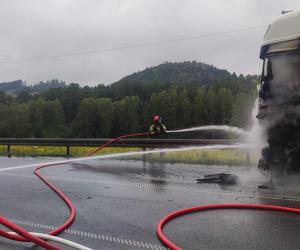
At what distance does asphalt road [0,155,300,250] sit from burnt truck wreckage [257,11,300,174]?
24.9 inches

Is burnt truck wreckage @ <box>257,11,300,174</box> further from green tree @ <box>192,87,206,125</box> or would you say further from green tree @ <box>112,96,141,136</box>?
green tree @ <box>192,87,206,125</box>

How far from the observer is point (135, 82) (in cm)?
11306

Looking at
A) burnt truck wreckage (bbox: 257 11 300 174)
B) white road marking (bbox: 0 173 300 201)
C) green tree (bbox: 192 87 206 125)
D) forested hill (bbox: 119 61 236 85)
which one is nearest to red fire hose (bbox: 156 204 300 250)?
white road marking (bbox: 0 173 300 201)

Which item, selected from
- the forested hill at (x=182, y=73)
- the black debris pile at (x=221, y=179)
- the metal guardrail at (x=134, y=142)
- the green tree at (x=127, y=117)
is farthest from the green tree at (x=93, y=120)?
the black debris pile at (x=221, y=179)

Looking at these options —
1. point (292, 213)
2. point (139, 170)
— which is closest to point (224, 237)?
point (292, 213)

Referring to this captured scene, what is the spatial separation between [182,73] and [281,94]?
163 meters

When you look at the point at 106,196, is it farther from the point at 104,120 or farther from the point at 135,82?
the point at 135,82

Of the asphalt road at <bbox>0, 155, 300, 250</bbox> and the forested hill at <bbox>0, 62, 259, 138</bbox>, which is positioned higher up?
the forested hill at <bbox>0, 62, 259, 138</bbox>

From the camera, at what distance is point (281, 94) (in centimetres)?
771

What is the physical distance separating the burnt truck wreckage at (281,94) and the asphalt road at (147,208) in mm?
633

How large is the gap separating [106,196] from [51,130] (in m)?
92.8

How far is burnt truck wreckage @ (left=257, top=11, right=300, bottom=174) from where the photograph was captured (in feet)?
24.7

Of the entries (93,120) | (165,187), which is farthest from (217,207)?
(93,120)

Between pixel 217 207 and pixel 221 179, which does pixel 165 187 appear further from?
pixel 217 207
